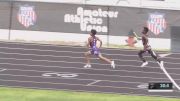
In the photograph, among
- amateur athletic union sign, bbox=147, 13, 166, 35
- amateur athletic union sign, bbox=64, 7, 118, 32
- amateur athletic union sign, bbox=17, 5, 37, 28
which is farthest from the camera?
amateur athletic union sign, bbox=17, 5, 37, 28

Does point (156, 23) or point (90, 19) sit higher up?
point (90, 19)

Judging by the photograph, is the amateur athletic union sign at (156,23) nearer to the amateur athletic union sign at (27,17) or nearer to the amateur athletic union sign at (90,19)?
the amateur athletic union sign at (90,19)

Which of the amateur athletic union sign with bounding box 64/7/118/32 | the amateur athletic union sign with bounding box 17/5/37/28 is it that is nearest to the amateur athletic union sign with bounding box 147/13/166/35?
the amateur athletic union sign with bounding box 64/7/118/32

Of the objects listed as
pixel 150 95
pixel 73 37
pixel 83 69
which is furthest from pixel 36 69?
pixel 73 37

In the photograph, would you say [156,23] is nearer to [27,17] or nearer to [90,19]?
[90,19]

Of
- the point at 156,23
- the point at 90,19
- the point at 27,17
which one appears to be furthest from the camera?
the point at 27,17

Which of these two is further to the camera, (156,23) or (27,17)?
(27,17)

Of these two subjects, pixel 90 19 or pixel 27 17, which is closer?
pixel 90 19

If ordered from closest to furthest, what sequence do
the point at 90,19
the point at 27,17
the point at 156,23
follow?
the point at 156,23 → the point at 90,19 → the point at 27,17

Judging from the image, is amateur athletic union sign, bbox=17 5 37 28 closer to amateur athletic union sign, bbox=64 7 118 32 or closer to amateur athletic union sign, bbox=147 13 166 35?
amateur athletic union sign, bbox=64 7 118 32

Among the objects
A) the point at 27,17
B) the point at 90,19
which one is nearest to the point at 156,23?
the point at 90,19

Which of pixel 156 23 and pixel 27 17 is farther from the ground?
pixel 27 17

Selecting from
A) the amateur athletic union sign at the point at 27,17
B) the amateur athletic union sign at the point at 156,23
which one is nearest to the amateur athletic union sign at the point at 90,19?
the amateur athletic union sign at the point at 27,17

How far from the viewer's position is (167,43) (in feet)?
96.7
